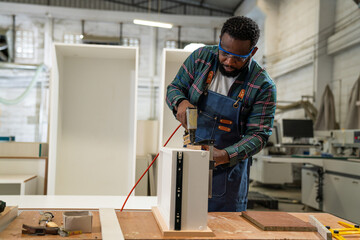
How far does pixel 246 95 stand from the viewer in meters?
1.60

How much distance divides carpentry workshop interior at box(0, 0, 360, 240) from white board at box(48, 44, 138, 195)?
0.03ft

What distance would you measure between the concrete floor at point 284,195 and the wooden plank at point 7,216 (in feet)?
14.6

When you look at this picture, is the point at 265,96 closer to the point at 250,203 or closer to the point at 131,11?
the point at 250,203

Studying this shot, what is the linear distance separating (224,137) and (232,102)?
15cm

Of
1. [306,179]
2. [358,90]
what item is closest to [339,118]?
[358,90]

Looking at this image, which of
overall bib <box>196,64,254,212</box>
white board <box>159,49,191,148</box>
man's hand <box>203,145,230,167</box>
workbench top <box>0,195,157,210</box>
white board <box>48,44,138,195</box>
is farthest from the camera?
white board <box>48,44,138,195</box>

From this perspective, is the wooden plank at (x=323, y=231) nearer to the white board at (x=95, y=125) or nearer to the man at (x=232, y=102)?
the man at (x=232, y=102)

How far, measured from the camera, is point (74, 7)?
35.4 feet

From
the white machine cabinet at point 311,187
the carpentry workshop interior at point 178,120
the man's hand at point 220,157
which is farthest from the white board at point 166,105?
the white machine cabinet at point 311,187

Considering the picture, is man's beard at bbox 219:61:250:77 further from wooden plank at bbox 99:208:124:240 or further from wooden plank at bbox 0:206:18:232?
wooden plank at bbox 0:206:18:232

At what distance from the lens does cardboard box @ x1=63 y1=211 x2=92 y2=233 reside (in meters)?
1.18

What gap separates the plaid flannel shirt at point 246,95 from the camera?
4.99 ft

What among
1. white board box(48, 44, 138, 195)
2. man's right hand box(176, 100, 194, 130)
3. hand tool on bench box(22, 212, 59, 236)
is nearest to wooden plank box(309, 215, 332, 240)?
man's right hand box(176, 100, 194, 130)

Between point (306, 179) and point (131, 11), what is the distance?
298 inches
